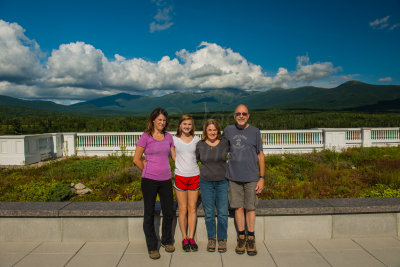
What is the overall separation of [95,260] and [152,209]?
0.83 m

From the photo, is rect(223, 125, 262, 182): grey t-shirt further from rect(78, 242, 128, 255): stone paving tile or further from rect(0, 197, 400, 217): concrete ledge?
rect(78, 242, 128, 255): stone paving tile

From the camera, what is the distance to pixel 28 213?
3.17 meters

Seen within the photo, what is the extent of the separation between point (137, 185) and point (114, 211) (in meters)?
2.11

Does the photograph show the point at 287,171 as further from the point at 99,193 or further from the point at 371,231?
the point at 99,193

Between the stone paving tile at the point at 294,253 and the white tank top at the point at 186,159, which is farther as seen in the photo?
the white tank top at the point at 186,159

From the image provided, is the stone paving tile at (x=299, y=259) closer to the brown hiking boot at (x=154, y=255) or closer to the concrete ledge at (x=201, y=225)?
the concrete ledge at (x=201, y=225)

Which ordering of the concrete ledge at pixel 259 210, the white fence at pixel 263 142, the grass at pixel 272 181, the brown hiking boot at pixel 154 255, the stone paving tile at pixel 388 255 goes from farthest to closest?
the white fence at pixel 263 142 < the grass at pixel 272 181 < the concrete ledge at pixel 259 210 < the brown hiking boot at pixel 154 255 < the stone paving tile at pixel 388 255

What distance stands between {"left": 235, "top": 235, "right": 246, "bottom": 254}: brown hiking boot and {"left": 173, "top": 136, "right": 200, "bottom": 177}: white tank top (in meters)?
0.92

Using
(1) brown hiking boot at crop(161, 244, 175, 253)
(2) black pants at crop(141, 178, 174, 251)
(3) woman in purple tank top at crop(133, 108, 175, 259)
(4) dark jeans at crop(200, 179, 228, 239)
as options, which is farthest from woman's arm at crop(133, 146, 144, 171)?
(1) brown hiking boot at crop(161, 244, 175, 253)

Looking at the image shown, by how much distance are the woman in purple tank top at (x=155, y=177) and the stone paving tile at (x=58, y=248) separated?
37.2 inches

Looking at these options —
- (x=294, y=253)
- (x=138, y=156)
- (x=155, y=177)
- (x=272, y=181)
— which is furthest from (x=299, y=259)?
(x=272, y=181)

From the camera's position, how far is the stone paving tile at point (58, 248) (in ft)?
9.98

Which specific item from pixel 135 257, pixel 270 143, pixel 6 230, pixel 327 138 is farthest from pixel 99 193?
pixel 327 138

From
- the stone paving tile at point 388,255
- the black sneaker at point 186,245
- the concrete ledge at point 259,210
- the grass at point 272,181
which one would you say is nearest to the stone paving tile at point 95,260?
the concrete ledge at point 259,210
